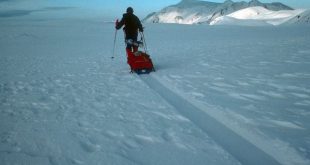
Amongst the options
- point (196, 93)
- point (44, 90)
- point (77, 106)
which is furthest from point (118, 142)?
point (44, 90)

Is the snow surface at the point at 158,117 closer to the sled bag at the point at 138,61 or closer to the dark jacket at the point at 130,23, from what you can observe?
the sled bag at the point at 138,61

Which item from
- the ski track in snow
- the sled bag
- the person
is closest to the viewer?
the ski track in snow

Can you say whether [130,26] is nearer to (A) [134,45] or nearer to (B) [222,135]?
(A) [134,45]

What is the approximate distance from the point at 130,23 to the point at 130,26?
0.36 ft

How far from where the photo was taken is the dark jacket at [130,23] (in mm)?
10703

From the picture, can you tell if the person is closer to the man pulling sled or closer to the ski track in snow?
the man pulling sled

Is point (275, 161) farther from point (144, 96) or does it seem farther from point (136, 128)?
point (144, 96)

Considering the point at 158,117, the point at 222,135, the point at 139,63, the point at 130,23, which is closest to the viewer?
the point at 222,135

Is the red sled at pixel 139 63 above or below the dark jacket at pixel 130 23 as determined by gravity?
below

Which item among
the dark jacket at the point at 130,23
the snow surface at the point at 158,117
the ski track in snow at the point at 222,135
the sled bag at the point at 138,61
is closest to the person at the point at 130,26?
the dark jacket at the point at 130,23

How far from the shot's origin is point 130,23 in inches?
426

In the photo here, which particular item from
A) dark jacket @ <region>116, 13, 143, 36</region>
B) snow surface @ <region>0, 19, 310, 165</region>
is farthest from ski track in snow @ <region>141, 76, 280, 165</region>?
dark jacket @ <region>116, 13, 143, 36</region>

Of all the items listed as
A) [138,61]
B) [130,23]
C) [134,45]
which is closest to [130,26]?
[130,23]

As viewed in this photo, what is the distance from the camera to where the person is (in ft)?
35.1
